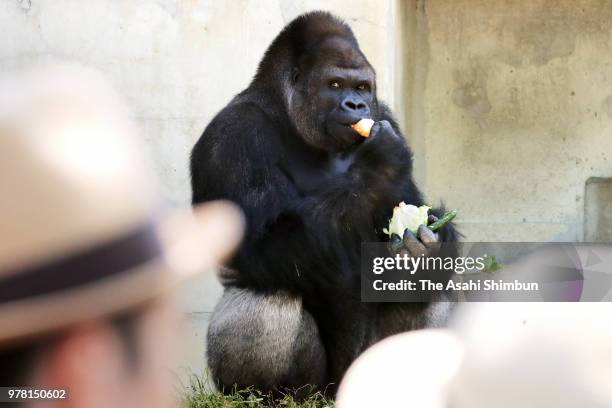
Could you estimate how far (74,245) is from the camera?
39.8 inches

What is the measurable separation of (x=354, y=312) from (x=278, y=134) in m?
0.92

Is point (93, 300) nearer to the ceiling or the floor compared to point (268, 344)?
nearer to the ceiling

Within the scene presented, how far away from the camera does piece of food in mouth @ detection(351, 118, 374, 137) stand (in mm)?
4402

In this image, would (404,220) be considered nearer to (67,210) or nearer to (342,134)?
(342,134)

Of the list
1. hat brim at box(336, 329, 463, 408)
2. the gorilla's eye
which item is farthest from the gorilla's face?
hat brim at box(336, 329, 463, 408)

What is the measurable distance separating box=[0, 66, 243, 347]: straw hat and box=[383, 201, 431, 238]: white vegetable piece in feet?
11.1

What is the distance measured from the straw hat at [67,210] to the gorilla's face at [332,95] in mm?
3491

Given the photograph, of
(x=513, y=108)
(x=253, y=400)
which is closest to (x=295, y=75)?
(x=253, y=400)

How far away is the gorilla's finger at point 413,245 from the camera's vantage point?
14.2ft

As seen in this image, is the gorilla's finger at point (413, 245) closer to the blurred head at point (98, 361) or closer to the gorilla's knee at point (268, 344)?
the gorilla's knee at point (268, 344)

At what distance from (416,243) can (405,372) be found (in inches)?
35.8

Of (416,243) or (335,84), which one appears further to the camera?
(335,84)

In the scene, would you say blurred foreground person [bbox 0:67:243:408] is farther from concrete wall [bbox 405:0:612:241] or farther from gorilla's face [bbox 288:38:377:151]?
concrete wall [bbox 405:0:612:241]

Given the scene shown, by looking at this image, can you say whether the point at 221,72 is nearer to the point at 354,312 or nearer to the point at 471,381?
the point at 354,312
